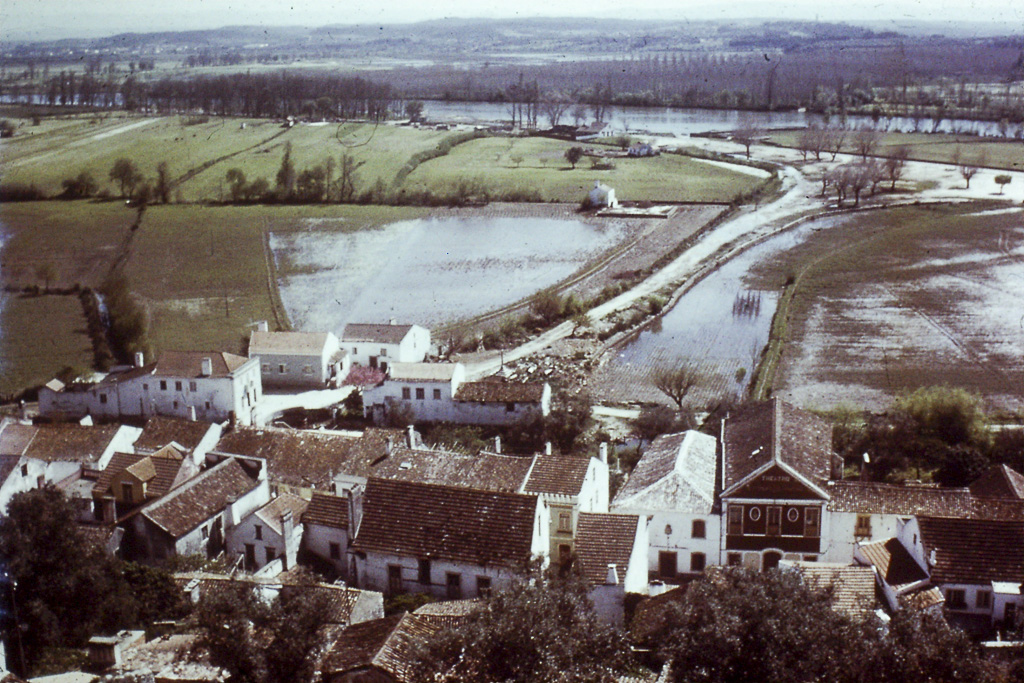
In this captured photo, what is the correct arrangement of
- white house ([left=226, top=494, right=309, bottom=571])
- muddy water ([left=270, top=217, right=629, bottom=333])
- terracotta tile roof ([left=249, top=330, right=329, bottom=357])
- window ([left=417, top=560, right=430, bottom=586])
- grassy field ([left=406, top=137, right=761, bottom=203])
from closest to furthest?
window ([left=417, top=560, right=430, bottom=586]), white house ([left=226, top=494, right=309, bottom=571]), terracotta tile roof ([left=249, top=330, right=329, bottom=357]), muddy water ([left=270, top=217, right=629, bottom=333]), grassy field ([left=406, top=137, right=761, bottom=203])

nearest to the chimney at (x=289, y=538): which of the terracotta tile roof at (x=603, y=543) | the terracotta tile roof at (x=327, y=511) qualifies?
the terracotta tile roof at (x=327, y=511)

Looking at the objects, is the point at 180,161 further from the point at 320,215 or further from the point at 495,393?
the point at 495,393

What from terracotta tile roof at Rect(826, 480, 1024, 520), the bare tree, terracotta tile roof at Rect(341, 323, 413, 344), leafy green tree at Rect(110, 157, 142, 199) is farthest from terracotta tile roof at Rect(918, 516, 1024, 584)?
leafy green tree at Rect(110, 157, 142, 199)

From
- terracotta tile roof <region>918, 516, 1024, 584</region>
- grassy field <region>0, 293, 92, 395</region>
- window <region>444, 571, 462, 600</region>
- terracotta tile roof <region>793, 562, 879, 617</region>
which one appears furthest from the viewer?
grassy field <region>0, 293, 92, 395</region>

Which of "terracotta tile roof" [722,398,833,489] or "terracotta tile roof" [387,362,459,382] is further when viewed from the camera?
"terracotta tile roof" [387,362,459,382]

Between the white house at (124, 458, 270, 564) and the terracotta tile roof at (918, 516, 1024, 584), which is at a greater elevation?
the terracotta tile roof at (918, 516, 1024, 584)

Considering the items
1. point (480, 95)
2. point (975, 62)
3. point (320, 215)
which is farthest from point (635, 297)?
point (480, 95)

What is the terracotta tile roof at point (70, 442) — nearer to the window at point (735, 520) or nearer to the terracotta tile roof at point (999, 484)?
the window at point (735, 520)

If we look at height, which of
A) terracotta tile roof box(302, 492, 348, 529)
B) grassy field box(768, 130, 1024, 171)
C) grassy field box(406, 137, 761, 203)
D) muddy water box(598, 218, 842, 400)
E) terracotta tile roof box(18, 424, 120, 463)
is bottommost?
muddy water box(598, 218, 842, 400)

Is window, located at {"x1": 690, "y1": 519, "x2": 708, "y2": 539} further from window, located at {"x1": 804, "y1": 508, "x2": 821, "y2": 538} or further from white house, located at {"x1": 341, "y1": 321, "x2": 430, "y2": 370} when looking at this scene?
white house, located at {"x1": 341, "y1": 321, "x2": 430, "y2": 370}
